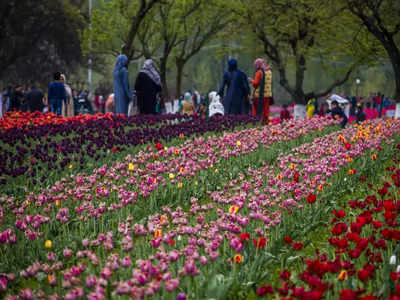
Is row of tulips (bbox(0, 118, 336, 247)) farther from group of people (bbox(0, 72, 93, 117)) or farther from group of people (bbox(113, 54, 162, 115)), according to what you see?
group of people (bbox(0, 72, 93, 117))

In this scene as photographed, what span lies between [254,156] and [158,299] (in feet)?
18.1

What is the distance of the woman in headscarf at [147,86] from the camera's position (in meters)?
16.1

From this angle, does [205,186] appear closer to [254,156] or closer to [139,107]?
[254,156]

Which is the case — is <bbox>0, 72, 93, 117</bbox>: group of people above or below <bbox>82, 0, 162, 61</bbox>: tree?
below

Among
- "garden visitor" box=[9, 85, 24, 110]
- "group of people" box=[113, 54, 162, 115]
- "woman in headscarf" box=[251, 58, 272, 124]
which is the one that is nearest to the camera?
"woman in headscarf" box=[251, 58, 272, 124]

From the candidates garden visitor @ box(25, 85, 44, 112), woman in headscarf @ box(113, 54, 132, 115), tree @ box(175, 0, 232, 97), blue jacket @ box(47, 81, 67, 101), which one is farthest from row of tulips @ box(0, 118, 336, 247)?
tree @ box(175, 0, 232, 97)

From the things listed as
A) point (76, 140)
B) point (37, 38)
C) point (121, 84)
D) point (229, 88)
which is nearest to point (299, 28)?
point (229, 88)

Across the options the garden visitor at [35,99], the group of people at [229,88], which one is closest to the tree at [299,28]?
the group of people at [229,88]

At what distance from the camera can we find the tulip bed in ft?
9.29

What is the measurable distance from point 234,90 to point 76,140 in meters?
7.45

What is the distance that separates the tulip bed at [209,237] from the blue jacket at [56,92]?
9083 mm

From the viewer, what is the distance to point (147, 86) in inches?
635

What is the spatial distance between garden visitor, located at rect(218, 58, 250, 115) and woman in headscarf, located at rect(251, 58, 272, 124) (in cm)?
35

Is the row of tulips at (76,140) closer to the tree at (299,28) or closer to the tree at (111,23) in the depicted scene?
the tree at (299,28)
